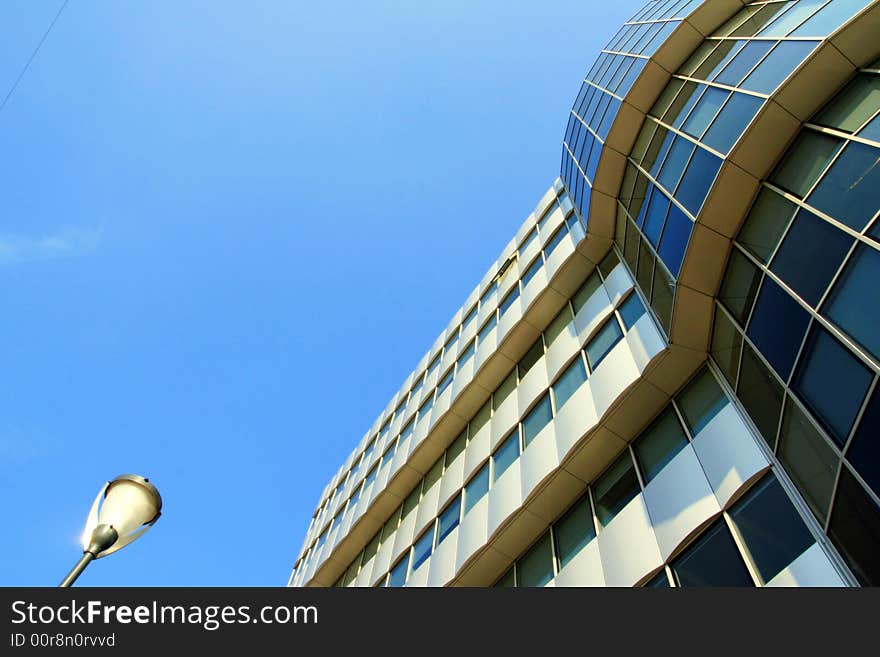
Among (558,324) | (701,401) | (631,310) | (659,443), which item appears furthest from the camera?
(558,324)

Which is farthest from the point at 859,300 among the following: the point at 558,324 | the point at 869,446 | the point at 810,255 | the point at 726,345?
the point at 558,324

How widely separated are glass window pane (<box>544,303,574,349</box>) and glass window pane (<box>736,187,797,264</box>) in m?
9.48

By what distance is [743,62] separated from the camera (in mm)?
11625

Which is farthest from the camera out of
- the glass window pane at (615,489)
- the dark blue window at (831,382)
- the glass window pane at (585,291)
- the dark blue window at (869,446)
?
the glass window pane at (585,291)

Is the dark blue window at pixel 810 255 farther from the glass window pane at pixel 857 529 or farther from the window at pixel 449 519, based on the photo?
the window at pixel 449 519

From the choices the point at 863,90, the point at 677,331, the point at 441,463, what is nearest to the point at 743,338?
the point at 677,331

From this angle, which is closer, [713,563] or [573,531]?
[713,563]

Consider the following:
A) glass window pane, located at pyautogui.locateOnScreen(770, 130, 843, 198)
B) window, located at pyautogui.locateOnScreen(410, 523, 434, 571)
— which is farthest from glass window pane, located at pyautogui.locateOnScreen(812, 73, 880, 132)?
window, located at pyautogui.locateOnScreen(410, 523, 434, 571)

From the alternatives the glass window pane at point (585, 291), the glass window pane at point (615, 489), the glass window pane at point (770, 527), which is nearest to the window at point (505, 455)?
the glass window pane at point (615, 489)

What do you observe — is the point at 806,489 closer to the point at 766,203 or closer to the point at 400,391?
the point at 766,203

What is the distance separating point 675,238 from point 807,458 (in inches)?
210

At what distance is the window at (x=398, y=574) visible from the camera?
771 inches

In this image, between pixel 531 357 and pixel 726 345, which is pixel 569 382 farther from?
pixel 726 345

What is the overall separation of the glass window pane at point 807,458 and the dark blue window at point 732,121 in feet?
16.4
